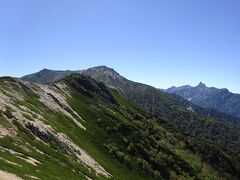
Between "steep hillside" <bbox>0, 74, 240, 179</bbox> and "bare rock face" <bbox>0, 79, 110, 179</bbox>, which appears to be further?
"bare rock face" <bbox>0, 79, 110, 179</bbox>

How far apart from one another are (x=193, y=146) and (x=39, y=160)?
132388mm

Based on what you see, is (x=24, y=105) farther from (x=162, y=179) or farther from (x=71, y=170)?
(x=162, y=179)

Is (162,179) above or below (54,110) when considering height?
below

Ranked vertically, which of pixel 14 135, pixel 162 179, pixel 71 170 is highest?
pixel 14 135

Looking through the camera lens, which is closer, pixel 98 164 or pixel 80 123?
pixel 98 164

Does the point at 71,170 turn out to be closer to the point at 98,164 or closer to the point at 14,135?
the point at 14,135

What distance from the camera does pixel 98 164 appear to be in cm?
7531

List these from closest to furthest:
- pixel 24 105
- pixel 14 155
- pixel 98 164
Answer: pixel 14 155
pixel 98 164
pixel 24 105

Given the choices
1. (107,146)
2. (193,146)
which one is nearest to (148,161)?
(107,146)

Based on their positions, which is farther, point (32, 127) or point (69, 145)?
point (69, 145)

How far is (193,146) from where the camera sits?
572 ft

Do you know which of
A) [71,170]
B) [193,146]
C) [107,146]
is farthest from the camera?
[193,146]

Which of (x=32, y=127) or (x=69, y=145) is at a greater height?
(x=32, y=127)

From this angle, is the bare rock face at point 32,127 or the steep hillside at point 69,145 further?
the bare rock face at point 32,127
